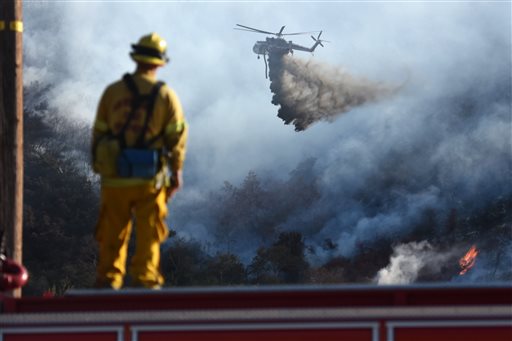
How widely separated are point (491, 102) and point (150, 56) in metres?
36.1

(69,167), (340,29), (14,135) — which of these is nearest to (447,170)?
(340,29)

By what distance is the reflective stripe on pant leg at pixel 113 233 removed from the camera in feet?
47.0

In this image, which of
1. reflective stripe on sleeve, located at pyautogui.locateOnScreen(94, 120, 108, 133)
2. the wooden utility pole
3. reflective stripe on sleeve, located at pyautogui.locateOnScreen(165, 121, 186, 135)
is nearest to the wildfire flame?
the wooden utility pole

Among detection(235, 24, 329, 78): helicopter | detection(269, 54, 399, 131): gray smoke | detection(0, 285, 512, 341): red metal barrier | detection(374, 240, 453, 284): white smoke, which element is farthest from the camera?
detection(269, 54, 399, 131): gray smoke

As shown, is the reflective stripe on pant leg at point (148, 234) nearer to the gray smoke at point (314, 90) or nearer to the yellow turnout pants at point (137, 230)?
the yellow turnout pants at point (137, 230)

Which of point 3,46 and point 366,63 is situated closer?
point 3,46

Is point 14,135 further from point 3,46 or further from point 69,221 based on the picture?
point 69,221

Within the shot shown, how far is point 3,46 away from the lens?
52.4ft

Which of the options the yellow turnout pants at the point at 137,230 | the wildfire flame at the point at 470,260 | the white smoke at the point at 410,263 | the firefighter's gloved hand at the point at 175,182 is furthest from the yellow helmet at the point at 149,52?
the white smoke at the point at 410,263

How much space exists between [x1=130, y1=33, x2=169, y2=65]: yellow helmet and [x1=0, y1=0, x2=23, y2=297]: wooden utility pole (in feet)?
6.30

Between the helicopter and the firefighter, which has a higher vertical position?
the helicopter

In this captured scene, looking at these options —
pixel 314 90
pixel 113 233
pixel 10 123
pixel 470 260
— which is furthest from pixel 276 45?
pixel 113 233

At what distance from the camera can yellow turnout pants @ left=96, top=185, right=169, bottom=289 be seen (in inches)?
563

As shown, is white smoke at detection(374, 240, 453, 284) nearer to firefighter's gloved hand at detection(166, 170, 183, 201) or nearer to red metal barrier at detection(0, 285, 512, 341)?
firefighter's gloved hand at detection(166, 170, 183, 201)
